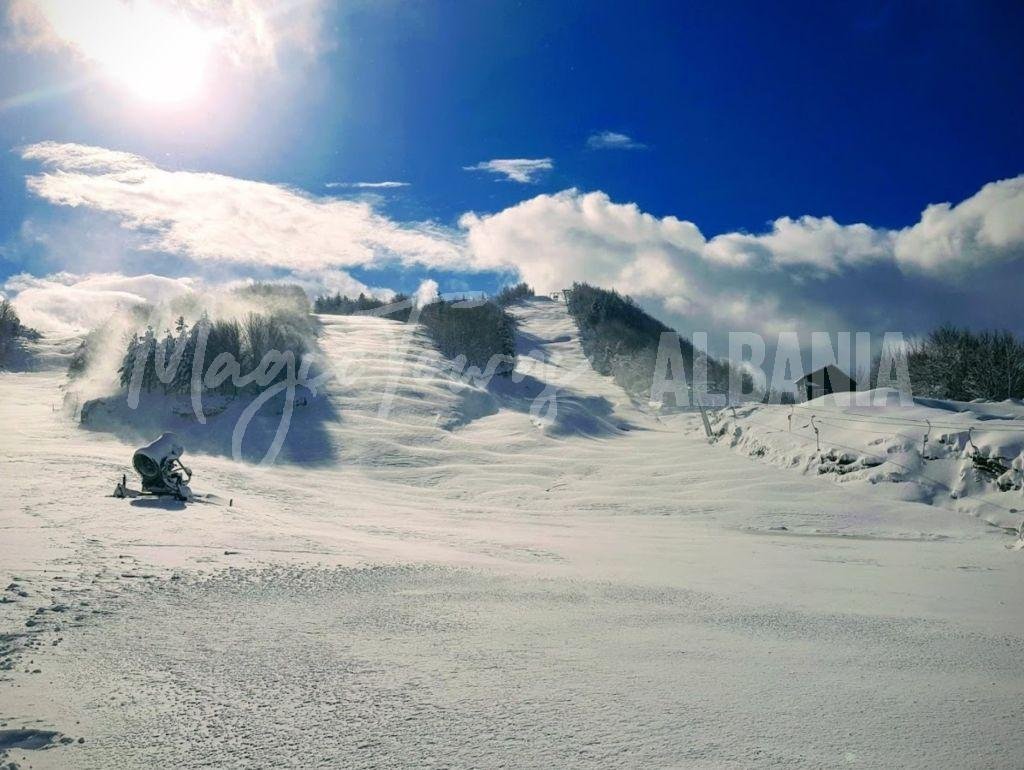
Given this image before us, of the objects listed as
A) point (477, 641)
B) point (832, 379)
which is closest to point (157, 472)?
point (477, 641)

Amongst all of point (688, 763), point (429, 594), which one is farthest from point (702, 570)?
point (688, 763)

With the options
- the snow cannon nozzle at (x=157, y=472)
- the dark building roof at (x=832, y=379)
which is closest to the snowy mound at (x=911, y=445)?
the dark building roof at (x=832, y=379)

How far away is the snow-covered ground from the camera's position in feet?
10.3

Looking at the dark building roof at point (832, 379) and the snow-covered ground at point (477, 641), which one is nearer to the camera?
the snow-covered ground at point (477, 641)

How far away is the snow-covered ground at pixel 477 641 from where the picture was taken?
3.14 metres

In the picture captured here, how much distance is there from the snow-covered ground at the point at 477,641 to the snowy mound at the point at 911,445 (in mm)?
3149

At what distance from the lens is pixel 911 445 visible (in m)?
18.4

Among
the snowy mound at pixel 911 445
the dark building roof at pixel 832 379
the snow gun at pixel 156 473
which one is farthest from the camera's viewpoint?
the dark building roof at pixel 832 379

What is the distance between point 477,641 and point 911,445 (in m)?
18.0

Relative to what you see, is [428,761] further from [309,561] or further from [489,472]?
[489,472]

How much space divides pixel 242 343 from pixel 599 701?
97.2 feet

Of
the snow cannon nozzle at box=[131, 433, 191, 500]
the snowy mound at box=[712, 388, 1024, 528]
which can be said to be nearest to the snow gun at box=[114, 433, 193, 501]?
the snow cannon nozzle at box=[131, 433, 191, 500]

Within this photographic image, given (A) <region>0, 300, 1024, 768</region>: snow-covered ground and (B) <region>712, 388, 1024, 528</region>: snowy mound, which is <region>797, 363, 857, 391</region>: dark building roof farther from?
(A) <region>0, 300, 1024, 768</region>: snow-covered ground

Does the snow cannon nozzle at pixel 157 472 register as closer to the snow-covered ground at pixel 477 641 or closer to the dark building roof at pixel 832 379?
the snow-covered ground at pixel 477 641
